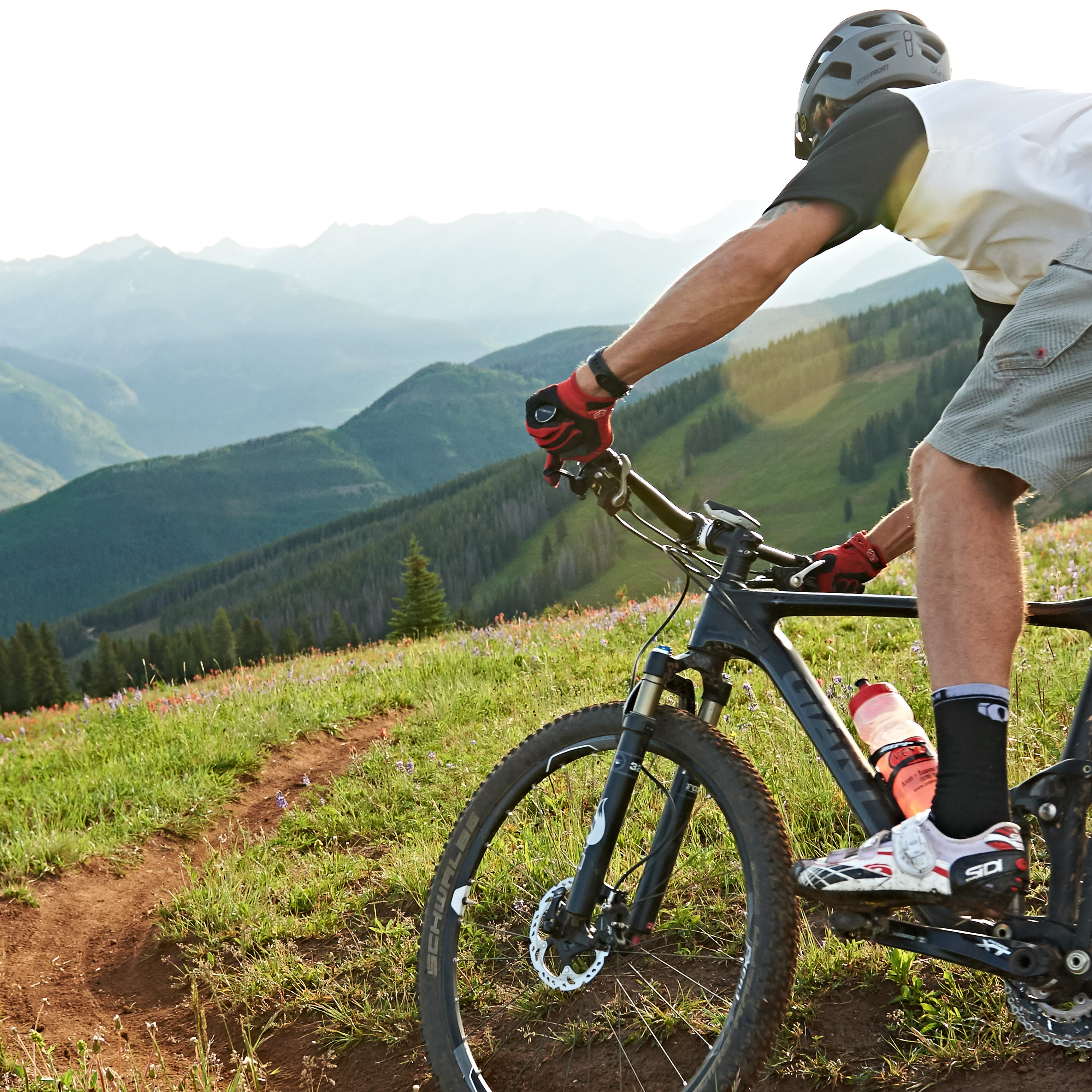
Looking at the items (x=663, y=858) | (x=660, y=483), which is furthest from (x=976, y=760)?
(x=660, y=483)

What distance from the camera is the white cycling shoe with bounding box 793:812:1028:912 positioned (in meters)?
1.99

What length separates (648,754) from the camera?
108 inches

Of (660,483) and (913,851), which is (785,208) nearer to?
(913,851)

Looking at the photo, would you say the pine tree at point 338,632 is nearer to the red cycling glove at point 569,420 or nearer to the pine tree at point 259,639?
the pine tree at point 259,639

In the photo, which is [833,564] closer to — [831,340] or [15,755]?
[15,755]

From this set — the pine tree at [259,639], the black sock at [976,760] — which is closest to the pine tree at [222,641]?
the pine tree at [259,639]

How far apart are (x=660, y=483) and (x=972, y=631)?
146 meters

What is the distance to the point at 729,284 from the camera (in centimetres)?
230

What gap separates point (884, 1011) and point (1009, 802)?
122 centimetres

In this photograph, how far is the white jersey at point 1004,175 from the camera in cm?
214

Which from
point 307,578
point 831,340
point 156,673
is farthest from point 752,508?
point 156,673

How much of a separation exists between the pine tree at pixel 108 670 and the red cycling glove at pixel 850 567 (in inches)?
2753

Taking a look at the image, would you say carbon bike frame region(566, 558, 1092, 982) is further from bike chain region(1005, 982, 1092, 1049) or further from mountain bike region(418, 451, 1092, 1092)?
bike chain region(1005, 982, 1092, 1049)

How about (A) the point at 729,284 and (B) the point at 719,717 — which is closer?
(A) the point at 729,284
